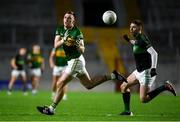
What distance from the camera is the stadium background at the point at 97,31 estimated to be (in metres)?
37.7

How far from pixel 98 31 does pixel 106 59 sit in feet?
8.75

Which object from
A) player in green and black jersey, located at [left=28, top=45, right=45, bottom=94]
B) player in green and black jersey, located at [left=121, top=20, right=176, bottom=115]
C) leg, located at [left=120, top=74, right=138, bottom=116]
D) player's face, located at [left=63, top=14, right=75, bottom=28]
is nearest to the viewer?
player's face, located at [left=63, top=14, right=75, bottom=28]

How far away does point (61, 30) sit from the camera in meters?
15.8

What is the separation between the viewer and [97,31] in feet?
136

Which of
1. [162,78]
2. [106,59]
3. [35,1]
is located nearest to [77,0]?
[35,1]

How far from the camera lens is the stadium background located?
1484 inches

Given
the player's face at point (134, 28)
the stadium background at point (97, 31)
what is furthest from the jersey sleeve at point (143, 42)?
the stadium background at point (97, 31)

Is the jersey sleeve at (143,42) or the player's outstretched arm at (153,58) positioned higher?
the jersey sleeve at (143,42)

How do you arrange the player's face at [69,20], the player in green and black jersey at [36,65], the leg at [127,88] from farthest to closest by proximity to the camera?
the player in green and black jersey at [36,65] → the leg at [127,88] → the player's face at [69,20]

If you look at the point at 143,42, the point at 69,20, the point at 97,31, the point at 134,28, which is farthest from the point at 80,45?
the point at 97,31

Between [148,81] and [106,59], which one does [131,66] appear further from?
[148,81]

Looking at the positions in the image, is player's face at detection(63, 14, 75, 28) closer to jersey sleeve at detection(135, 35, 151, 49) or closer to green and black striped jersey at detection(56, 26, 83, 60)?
green and black striped jersey at detection(56, 26, 83, 60)

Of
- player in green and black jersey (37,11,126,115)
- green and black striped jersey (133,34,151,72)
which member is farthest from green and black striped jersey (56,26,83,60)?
green and black striped jersey (133,34,151,72)

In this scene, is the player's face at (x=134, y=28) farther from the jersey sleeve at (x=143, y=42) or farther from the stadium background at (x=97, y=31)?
the stadium background at (x=97, y=31)
